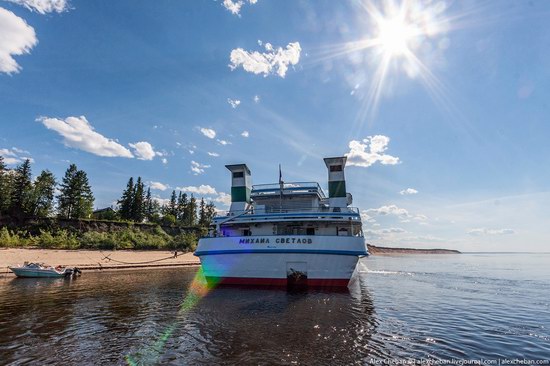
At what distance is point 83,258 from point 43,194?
1947 inches

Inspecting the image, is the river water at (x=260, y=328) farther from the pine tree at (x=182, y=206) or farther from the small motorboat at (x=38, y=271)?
the pine tree at (x=182, y=206)

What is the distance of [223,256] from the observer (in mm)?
25031

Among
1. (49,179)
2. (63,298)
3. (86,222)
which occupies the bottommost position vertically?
(63,298)

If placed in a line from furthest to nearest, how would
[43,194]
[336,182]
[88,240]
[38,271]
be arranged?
[43,194], [88,240], [38,271], [336,182]

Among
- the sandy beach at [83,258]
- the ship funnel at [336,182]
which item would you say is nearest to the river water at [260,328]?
the ship funnel at [336,182]

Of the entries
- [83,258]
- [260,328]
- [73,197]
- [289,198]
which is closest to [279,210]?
[289,198]

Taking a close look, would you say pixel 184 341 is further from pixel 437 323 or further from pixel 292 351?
pixel 437 323

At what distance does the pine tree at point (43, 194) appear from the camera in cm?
7188

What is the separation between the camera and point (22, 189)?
231ft

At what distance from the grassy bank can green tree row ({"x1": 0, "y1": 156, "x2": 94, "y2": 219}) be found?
1160cm

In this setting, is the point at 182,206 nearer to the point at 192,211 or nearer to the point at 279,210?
the point at 192,211

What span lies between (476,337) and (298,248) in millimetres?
12625

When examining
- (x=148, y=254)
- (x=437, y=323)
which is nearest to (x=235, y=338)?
(x=437, y=323)

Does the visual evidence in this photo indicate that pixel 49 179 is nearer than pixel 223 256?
No
